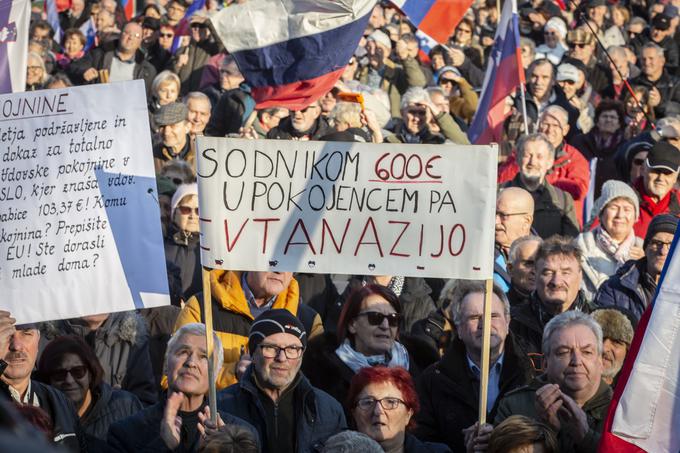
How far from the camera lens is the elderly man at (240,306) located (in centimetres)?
609

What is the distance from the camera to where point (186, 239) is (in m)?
7.61

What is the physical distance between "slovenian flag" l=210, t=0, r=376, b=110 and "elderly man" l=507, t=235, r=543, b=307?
6.23ft

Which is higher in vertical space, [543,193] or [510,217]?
[543,193]

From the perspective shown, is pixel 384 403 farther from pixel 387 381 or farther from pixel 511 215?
pixel 511 215

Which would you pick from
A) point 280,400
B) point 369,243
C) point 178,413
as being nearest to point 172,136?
point 280,400

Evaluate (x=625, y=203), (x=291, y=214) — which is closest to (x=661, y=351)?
(x=291, y=214)

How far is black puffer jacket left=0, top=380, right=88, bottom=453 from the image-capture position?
16.3 feet

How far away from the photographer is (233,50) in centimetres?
819

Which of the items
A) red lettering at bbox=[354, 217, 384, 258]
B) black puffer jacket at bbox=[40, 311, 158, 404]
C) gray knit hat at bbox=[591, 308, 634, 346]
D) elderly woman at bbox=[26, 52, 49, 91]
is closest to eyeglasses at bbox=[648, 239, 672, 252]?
gray knit hat at bbox=[591, 308, 634, 346]

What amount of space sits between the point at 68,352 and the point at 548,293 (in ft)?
7.74

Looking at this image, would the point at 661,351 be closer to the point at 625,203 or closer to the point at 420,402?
the point at 420,402

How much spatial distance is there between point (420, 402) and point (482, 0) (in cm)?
1320

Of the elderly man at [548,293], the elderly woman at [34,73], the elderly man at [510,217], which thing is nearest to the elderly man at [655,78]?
the elderly man at [510,217]

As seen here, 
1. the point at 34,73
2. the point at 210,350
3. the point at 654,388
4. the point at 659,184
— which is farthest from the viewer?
the point at 34,73
